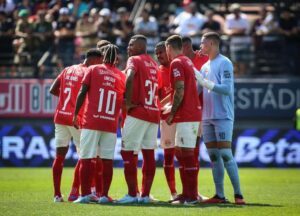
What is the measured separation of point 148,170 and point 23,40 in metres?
13.2

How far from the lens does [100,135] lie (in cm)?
1476

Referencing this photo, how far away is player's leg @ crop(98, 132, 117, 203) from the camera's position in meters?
14.7

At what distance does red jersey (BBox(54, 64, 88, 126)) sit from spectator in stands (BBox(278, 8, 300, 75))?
12.2 metres

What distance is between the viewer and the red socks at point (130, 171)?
14789 millimetres

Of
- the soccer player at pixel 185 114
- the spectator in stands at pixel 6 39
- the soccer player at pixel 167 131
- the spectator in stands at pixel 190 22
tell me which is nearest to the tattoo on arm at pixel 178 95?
the soccer player at pixel 185 114

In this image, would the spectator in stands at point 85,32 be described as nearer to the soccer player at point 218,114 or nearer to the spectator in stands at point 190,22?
the spectator in stands at point 190,22

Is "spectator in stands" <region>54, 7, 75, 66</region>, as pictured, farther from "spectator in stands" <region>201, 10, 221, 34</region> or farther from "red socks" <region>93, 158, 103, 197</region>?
"red socks" <region>93, 158, 103, 197</region>

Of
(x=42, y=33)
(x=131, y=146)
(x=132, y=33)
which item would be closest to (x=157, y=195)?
(x=131, y=146)

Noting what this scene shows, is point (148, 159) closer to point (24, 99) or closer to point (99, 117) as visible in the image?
point (99, 117)

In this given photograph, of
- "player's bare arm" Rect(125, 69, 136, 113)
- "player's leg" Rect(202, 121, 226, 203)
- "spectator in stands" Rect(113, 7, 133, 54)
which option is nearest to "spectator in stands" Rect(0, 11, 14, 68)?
"spectator in stands" Rect(113, 7, 133, 54)

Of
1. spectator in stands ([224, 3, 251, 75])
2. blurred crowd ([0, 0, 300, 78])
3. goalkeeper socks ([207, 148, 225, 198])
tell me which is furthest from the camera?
blurred crowd ([0, 0, 300, 78])

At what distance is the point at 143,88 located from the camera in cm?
1486

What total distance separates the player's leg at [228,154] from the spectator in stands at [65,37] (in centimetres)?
1226

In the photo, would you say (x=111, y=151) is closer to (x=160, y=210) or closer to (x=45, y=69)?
(x=160, y=210)
